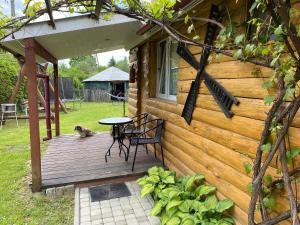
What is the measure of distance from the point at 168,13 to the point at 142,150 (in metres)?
3.32

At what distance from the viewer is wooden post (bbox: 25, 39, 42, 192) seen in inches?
139

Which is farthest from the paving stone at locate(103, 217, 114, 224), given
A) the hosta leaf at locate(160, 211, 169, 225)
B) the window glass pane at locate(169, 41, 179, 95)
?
the window glass pane at locate(169, 41, 179, 95)

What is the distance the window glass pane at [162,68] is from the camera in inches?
198

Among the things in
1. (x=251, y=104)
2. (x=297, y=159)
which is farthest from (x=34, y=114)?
(x=297, y=159)

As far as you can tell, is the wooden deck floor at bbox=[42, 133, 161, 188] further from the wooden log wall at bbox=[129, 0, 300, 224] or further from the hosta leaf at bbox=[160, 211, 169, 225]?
the hosta leaf at bbox=[160, 211, 169, 225]

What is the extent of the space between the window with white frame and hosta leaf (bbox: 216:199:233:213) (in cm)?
222

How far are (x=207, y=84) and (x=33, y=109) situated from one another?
2.33 metres

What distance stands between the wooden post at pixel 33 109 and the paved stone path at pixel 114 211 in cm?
60

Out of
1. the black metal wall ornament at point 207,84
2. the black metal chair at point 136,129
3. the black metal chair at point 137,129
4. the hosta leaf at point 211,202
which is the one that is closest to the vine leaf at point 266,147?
the black metal wall ornament at point 207,84

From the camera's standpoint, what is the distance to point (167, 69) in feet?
15.8

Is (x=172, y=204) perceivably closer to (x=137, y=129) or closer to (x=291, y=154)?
(x=291, y=154)

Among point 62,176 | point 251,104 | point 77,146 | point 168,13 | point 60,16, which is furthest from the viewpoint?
point 77,146

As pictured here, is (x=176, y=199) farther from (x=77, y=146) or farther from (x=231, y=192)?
(x=77, y=146)

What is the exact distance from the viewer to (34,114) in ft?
11.8
